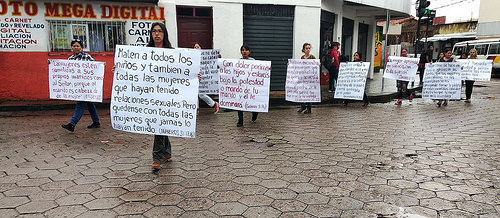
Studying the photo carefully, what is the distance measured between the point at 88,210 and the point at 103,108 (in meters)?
6.90

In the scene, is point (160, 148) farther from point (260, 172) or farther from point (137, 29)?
point (137, 29)

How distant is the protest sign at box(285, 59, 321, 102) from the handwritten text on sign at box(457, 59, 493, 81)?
5.85m

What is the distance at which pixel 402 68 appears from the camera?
10.4m

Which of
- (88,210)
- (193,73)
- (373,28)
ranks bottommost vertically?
(88,210)

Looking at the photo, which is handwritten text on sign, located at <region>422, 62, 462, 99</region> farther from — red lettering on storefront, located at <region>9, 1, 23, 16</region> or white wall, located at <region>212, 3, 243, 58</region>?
red lettering on storefront, located at <region>9, 1, 23, 16</region>

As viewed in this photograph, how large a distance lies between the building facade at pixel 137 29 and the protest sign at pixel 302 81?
3.03 meters

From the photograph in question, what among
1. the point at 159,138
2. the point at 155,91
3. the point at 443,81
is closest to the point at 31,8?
the point at 155,91

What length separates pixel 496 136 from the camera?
6.10 meters

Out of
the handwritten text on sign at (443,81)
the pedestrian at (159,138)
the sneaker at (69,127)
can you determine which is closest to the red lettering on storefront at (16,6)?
the sneaker at (69,127)

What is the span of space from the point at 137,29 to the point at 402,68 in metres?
7.89

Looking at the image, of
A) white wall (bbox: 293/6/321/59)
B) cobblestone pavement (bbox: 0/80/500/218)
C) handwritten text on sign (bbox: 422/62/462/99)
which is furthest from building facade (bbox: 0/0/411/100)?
handwritten text on sign (bbox: 422/62/462/99)

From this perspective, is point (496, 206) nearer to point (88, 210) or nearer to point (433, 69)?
point (88, 210)

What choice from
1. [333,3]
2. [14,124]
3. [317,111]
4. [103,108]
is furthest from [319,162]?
[333,3]

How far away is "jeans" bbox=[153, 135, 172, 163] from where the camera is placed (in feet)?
14.0
